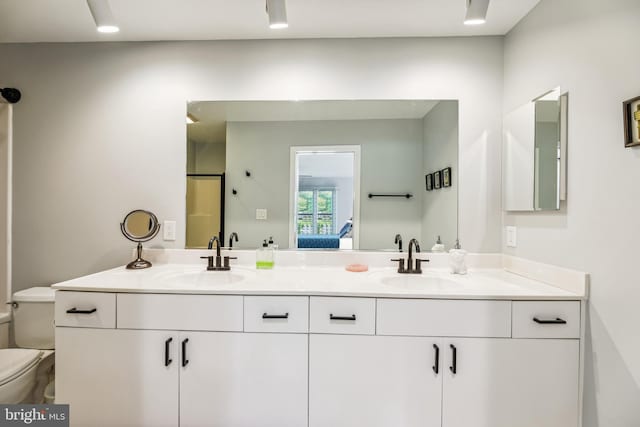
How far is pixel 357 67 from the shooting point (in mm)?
1824

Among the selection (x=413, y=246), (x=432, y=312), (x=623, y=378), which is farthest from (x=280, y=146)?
(x=623, y=378)

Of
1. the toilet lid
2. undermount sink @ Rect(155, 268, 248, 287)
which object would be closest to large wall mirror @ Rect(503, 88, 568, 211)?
undermount sink @ Rect(155, 268, 248, 287)

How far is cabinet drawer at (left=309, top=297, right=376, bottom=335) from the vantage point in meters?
1.29

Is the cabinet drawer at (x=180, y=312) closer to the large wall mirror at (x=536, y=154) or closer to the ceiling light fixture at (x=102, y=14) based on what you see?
the ceiling light fixture at (x=102, y=14)

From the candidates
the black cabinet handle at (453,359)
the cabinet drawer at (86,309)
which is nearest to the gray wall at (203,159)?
the cabinet drawer at (86,309)

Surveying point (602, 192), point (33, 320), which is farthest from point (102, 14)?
point (602, 192)

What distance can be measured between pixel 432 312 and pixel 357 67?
1486mm

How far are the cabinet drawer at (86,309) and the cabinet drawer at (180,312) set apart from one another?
5cm

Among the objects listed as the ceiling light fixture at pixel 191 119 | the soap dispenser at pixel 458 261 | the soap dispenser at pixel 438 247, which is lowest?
the soap dispenser at pixel 458 261

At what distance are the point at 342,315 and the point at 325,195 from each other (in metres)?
0.80

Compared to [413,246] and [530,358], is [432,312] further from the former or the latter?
[413,246]

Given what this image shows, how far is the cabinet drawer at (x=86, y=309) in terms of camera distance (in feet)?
4.37

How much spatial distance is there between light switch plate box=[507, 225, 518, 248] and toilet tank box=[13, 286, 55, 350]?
275 cm

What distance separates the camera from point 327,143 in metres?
1.88
